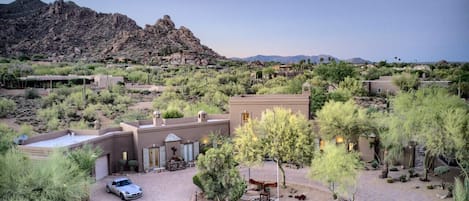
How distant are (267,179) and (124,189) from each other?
7.42 metres

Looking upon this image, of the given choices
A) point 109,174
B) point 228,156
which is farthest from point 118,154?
point 228,156

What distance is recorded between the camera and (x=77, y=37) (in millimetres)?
95312

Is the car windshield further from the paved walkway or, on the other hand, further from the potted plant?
the potted plant

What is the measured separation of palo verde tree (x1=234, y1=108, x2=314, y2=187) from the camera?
19.1m

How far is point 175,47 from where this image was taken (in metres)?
110

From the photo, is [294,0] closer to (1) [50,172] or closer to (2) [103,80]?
(2) [103,80]

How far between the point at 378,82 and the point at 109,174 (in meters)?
44.4

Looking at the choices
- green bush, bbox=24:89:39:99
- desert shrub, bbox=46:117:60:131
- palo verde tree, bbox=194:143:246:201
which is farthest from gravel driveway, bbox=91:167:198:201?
green bush, bbox=24:89:39:99

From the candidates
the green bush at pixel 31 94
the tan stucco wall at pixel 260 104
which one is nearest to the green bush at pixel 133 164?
the tan stucco wall at pixel 260 104

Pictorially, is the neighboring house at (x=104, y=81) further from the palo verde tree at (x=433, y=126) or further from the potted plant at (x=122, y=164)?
the palo verde tree at (x=433, y=126)

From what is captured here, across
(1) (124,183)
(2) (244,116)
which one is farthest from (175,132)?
(1) (124,183)

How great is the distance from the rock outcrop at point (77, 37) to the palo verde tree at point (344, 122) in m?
78.0

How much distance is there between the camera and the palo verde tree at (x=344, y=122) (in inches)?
867

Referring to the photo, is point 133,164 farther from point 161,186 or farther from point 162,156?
point 161,186
